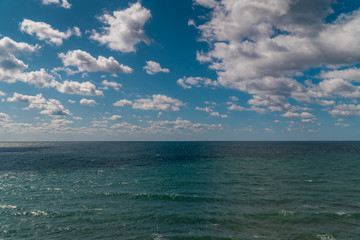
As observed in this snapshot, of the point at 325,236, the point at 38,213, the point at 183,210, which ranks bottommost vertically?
the point at 38,213

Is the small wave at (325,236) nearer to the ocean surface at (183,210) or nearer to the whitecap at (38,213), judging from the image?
the ocean surface at (183,210)

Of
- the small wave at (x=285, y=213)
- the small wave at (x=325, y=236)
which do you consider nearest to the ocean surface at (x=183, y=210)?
the small wave at (x=325, y=236)

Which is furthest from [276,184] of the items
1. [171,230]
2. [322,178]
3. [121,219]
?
[121,219]

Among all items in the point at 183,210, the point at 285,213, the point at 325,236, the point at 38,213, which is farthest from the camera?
the point at 183,210

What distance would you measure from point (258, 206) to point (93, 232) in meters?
19.0

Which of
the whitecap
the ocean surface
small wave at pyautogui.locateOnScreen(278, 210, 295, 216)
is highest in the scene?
small wave at pyautogui.locateOnScreen(278, 210, 295, 216)

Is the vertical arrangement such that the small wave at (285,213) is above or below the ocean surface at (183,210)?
above

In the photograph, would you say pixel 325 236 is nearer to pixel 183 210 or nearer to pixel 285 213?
pixel 285 213

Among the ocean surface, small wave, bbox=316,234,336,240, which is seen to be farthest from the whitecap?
small wave, bbox=316,234,336,240

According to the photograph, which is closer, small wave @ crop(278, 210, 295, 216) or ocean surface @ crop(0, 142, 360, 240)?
ocean surface @ crop(0, 142, 360, 240)

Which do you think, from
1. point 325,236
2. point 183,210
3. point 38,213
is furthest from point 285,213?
point 38,213

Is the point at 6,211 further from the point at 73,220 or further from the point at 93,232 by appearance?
the point at 93,232

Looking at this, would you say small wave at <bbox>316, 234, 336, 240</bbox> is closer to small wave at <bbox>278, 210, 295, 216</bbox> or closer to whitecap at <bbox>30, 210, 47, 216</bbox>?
small wave at <bbox>278, 210, 295, 216</bbox>

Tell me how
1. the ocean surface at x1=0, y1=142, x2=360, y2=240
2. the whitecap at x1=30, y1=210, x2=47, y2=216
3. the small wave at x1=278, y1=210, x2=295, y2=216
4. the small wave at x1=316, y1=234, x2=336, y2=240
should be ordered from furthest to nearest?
the whitecap at x1=30, y1=210, x2=47, y2=216
the small wave at x1=278, y1=210, x2=295, y2=216
the ocean surface at x1=0, y1=142, x2=360, y2=240
the small wave at x1=316, y1=234, x2=336, y2=240
